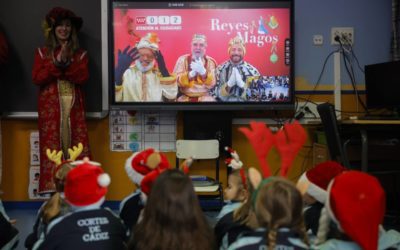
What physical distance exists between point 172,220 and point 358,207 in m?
0.63

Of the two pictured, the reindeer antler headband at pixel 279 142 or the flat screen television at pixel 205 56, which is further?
the flat screen television at pixel 205 56

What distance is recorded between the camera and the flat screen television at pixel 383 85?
3406 mm

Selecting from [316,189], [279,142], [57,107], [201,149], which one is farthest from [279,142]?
[57,107]

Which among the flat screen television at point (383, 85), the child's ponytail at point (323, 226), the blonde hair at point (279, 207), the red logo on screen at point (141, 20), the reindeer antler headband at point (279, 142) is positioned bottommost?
the child's ponytail at point (323, 226)

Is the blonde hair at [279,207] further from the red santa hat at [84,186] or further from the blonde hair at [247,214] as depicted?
the red santa hat at [84,186]

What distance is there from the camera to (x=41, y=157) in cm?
353

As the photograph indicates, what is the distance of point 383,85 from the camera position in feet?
11.5

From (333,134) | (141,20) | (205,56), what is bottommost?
(333,134)

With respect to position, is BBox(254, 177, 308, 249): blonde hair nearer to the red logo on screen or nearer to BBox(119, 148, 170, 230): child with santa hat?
BBox(119, 148, 170, 230): child with santa hat

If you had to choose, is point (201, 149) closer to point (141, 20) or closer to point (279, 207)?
point (141, 20)

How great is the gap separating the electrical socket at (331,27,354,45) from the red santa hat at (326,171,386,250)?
→ 281 cm

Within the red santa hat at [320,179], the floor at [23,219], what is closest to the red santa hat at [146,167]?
the red santa hat at [320,179]

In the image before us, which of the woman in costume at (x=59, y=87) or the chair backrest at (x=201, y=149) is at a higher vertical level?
the woman in costume at (x=59, y=87)

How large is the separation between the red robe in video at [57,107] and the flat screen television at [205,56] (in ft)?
1.02
